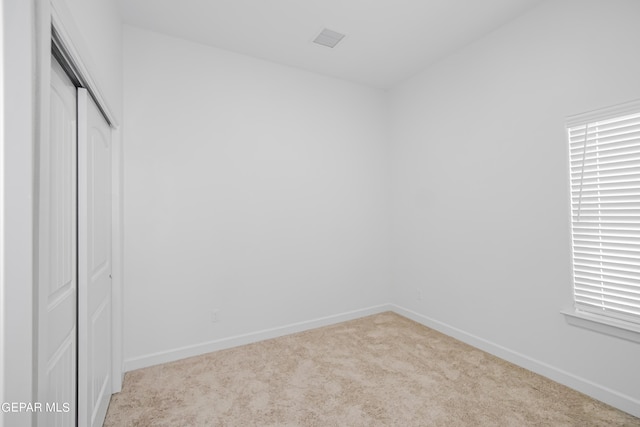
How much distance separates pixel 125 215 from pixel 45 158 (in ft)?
6.31

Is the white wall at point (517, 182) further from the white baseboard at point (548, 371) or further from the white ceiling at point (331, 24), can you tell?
the white ceiling at point (331, 24)

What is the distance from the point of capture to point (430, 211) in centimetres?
352

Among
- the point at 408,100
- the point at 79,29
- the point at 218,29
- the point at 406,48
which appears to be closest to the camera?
the point at 79,29

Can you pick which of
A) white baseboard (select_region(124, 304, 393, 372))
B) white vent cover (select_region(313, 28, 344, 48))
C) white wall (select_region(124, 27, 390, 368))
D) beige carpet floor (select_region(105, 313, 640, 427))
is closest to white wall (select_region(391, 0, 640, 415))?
beige carpet floor (select_region(105, 313, 640, 427))

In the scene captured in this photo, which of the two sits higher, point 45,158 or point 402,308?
point 45,158

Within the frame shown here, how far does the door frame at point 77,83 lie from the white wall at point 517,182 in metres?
3.05

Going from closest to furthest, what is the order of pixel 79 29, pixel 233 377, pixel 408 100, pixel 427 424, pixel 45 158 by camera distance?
1. pixel 45 158
2. pixel 79 29
3. pixel 427 424
4. pixel 233 377
5. pixel 408 100

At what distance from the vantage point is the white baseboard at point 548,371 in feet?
6.59

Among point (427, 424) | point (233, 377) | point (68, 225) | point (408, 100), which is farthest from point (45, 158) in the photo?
point (408, 100)

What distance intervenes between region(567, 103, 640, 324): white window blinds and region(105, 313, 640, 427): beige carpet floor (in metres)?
0.76

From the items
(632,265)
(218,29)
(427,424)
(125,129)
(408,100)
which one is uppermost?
(218,29)

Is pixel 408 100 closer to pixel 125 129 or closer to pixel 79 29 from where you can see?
pixel 125 129

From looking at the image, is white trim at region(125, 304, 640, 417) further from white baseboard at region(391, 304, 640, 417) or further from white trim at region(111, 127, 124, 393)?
white trim at region(111, 127, 124, 393)

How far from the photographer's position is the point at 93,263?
1.70m
